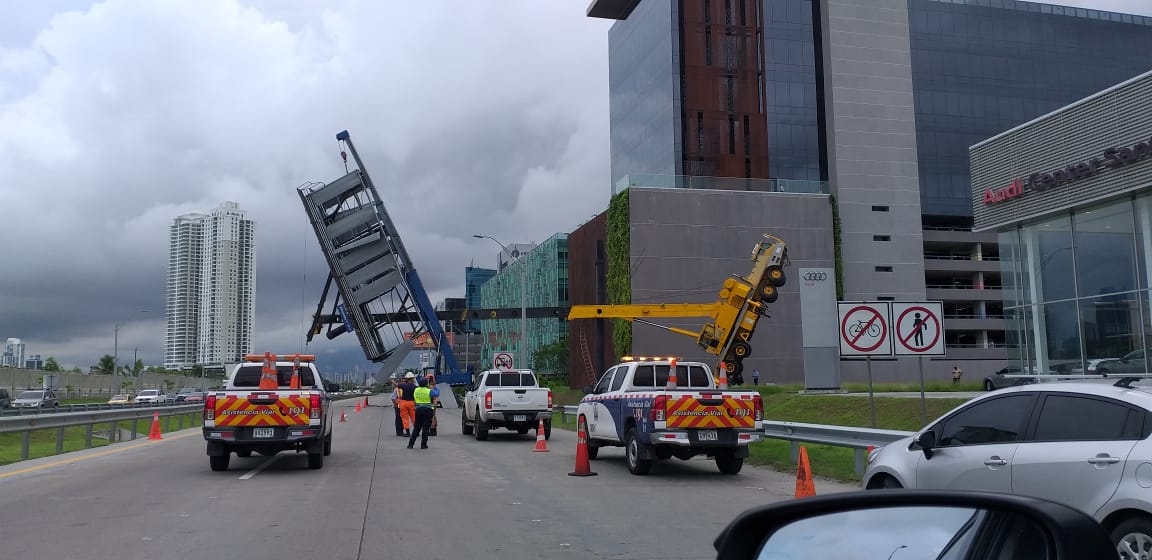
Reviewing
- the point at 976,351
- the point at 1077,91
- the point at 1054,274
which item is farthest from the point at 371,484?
the point at 1077,91

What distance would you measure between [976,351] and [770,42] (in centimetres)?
2816

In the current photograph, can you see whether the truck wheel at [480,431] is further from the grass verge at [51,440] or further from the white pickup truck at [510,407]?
the grass verge at [51,440]

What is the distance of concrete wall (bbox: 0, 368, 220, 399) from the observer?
60.4 metres

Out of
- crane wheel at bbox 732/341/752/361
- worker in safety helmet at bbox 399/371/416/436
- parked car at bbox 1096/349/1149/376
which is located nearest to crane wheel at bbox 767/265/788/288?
crane wheel at bbox 732/341/752/361

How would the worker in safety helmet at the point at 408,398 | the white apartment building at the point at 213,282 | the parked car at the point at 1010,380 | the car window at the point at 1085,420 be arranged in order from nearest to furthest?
1. the car window at the point at 1085,420
2. the worker in safety helmet at the point at 408,398
3. the parked car at the point at 1010,380
4. the white apartment building at the point at 213,282

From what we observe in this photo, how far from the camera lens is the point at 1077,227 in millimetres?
25688

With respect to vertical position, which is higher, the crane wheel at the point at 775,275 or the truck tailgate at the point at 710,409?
the crane wheel at the point at 775,275

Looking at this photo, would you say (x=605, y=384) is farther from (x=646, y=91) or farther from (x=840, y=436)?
(x=646, y=91)

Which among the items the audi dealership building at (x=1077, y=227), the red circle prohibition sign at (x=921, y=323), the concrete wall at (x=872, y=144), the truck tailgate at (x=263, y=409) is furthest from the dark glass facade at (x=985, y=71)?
the truck tailgate at (x=263, y=409)

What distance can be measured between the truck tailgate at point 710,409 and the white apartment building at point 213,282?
404 ft

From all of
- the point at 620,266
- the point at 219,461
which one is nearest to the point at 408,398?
the point at 219,461

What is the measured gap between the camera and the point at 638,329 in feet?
176

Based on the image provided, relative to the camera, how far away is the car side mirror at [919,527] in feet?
8.10

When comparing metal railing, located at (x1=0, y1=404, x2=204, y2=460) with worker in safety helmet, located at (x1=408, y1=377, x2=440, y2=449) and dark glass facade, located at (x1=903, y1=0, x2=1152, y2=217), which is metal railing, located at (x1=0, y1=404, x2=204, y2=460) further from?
dark glass facade, located at (x1=903, y1=0, x2=1152, y2=217)
